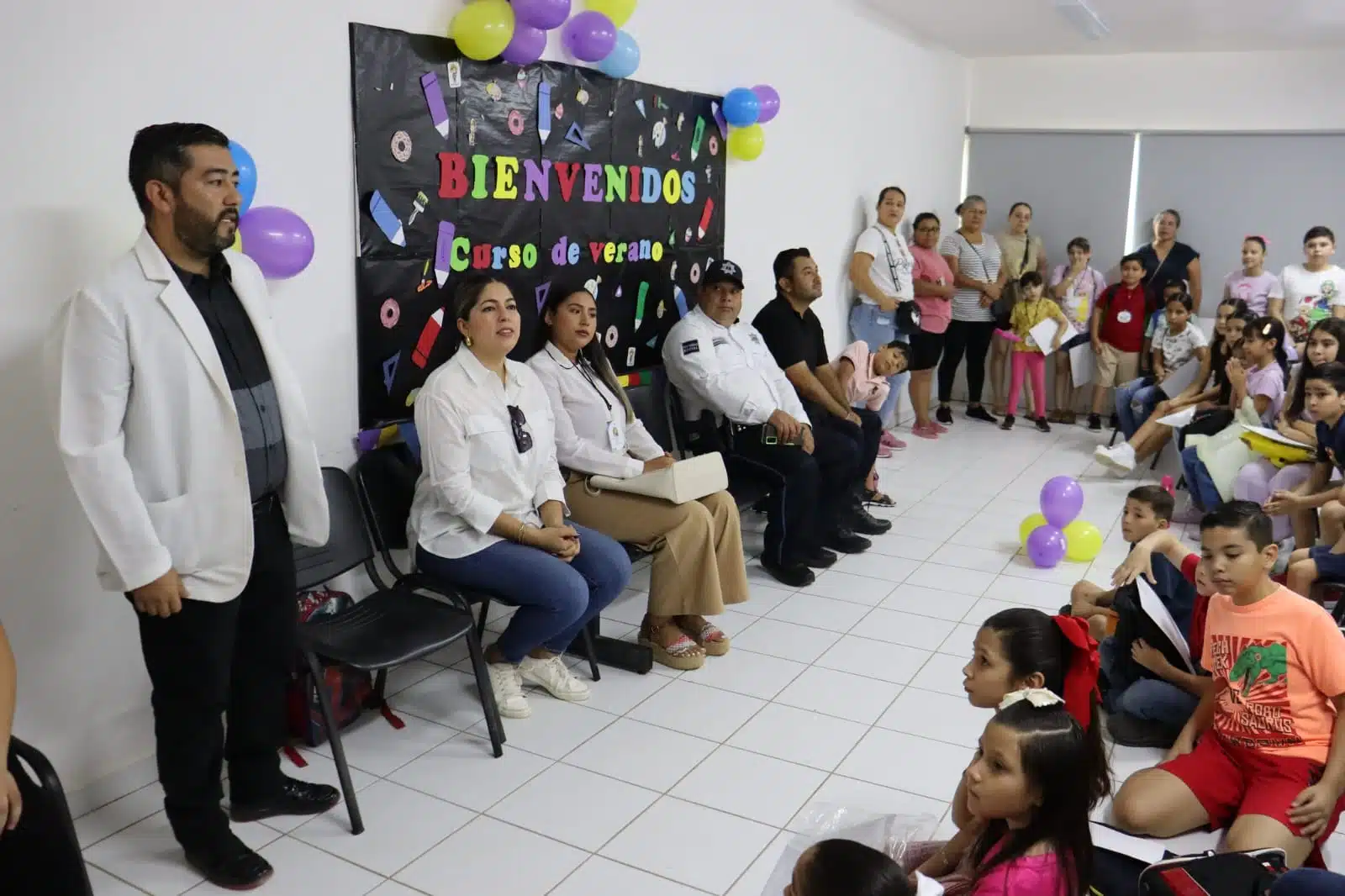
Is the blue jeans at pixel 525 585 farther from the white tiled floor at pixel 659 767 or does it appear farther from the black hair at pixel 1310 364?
the black hair at pixel 1310 364

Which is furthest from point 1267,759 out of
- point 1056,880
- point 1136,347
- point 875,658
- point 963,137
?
point 963,137

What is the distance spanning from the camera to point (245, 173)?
2701 mm

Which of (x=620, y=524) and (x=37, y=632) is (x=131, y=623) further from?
(x=620, y=524)

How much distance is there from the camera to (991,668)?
203 centimetres

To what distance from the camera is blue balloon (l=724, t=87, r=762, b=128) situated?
4922mm

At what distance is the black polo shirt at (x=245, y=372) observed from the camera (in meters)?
2.37

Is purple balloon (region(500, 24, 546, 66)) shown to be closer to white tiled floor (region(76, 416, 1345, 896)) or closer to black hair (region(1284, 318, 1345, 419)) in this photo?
white tiled floor (region(76, 416, 1345, 896))

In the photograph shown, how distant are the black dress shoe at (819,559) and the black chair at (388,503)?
1682 mm

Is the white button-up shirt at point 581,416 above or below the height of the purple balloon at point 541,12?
below

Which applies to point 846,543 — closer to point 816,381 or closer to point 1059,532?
point 816,381

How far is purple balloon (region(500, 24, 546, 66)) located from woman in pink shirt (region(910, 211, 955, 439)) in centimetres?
393

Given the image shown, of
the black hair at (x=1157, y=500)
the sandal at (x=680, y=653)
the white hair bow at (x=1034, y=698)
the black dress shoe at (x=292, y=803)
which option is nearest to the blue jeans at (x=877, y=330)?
the black hair at (x=1157, y=500)

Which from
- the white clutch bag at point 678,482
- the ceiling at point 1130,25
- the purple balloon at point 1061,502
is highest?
the ceiling at point 1130,25

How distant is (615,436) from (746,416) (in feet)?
2.59
